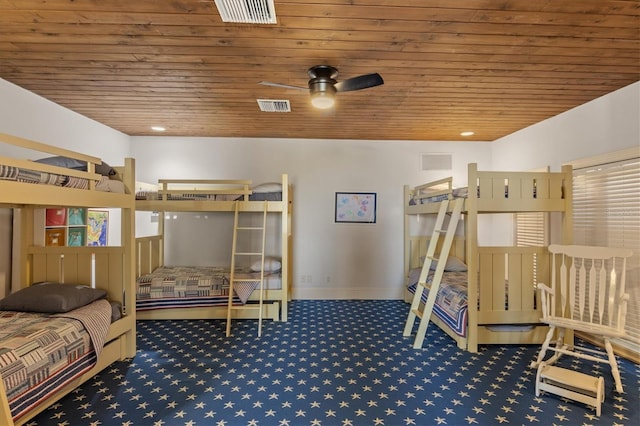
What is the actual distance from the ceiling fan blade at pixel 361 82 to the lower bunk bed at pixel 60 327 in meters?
2.47

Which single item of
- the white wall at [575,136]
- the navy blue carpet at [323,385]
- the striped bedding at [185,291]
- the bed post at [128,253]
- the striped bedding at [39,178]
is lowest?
the navy blue carpet at [323,385]

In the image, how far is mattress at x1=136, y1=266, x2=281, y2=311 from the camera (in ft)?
13.0

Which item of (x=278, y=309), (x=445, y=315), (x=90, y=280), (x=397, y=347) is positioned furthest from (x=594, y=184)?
(x=90, y=280)

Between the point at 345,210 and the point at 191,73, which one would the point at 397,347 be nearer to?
the point at 345,210

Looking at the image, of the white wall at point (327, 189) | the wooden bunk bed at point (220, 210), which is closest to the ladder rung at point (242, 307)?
the wooden bunk bed at point (220, 210)

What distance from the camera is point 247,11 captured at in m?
1.88

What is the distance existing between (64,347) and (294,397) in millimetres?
1592

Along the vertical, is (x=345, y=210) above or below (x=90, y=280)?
above

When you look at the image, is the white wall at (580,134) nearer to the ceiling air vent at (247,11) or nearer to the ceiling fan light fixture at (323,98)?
the ceiling fan light fixture at (323,98)

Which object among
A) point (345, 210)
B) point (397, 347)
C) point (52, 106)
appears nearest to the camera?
point (397, 347)

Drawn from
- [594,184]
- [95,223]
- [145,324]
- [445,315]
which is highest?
[594,184]

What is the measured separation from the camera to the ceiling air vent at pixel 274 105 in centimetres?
338

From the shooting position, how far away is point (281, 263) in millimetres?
4328

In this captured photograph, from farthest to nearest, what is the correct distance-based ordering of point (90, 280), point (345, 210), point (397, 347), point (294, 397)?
1. point (345, 210)
2. point (397, 347)
3. point (90, 280)
4. point (294, 397)
